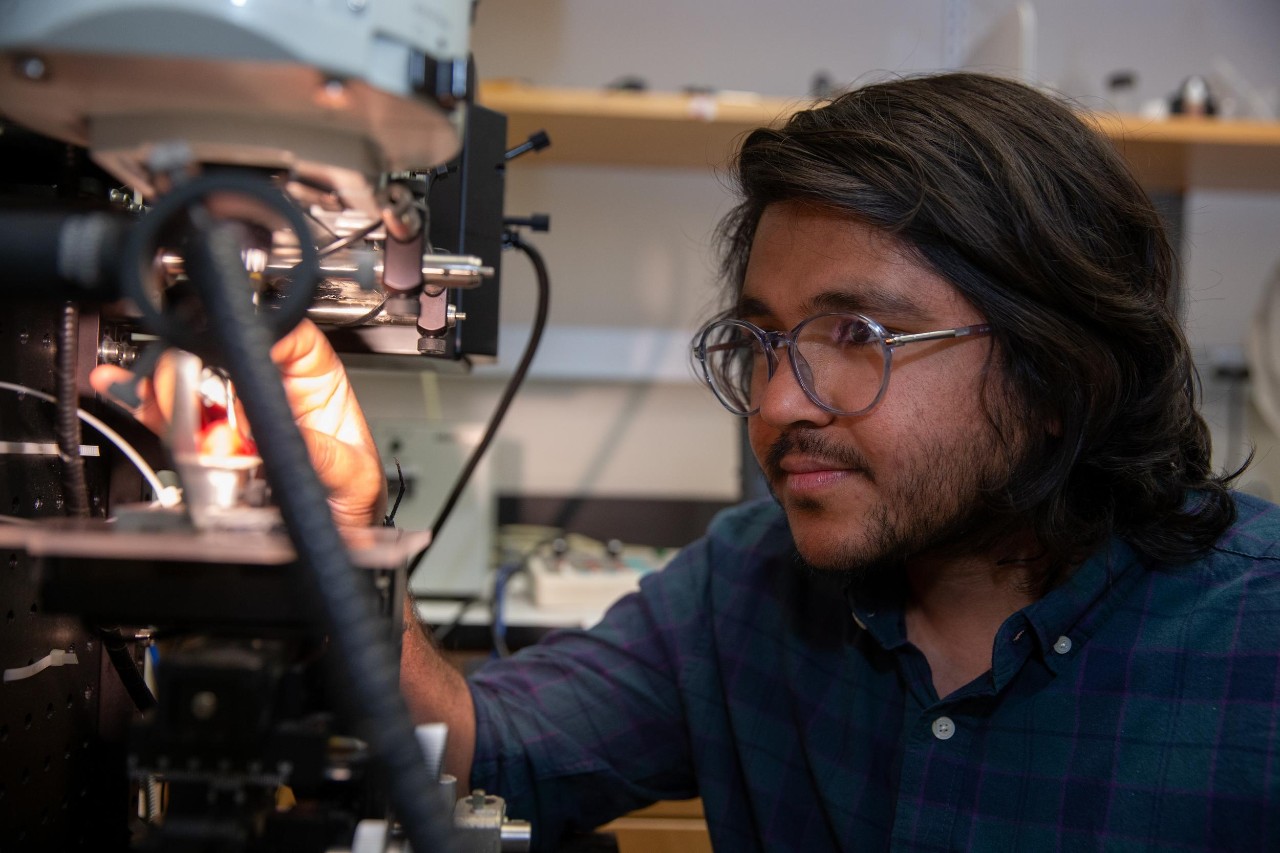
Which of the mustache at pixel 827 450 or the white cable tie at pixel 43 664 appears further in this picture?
the mustache at pixel 827 450

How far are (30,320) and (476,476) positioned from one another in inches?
38.8

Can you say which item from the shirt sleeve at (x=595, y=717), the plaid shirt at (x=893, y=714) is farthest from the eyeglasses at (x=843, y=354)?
the shirt sleeve at (x=595, y=717)

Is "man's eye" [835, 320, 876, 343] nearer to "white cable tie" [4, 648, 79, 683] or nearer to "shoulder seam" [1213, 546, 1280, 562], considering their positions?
"shoulder seam" [1213, 546, 1280, 562]

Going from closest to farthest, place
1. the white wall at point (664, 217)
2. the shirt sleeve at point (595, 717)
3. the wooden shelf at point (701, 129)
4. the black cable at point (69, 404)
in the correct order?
the black cable at point (69, 404) < the shirt sleeve at point (595, 717) < the wooden shelf at point (701, 129) < the white wall at point (664, 217)

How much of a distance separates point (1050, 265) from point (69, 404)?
809 mm

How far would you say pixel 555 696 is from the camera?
3.23 feet

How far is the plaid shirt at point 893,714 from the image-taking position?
0.73m

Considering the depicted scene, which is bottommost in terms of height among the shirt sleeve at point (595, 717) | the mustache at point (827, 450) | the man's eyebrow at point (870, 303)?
the shirt sleeve at point (595, 717)

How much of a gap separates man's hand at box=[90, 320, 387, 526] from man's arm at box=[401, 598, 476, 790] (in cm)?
17

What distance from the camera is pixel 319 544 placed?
336mm

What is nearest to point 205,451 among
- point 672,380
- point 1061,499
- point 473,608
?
point 1061,499

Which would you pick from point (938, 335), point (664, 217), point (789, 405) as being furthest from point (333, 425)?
point (664, 217)

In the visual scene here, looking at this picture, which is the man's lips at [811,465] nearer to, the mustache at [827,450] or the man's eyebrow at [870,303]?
the mustache at [827,450]

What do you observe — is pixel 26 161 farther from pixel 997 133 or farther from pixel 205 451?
pixel 997 133
